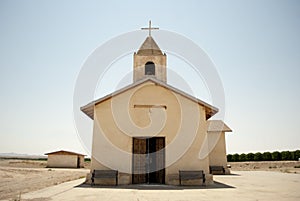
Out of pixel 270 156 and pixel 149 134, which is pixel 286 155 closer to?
pixel 270 156

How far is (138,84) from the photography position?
14.9 m

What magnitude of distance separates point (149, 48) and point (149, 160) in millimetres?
10984

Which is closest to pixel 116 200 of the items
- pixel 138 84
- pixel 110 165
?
pixel 110 165

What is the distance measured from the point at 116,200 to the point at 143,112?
7028 millimetres

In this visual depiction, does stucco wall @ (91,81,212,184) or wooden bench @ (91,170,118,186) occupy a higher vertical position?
stucco wall @ (91,81,212,184)

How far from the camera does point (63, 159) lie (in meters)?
42.8

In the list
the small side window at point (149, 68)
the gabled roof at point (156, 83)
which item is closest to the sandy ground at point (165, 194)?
the gabled roof at point (156, 83)

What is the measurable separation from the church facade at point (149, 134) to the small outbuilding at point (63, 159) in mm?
30988

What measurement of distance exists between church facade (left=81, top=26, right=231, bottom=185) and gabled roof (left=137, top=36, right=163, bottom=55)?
7.26 m

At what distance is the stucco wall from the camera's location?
1395 centimetres

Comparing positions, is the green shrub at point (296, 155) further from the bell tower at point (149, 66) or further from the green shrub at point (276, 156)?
the bell tower at point (149, 66)

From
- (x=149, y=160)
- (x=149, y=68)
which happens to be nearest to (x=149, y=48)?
(x=149, y=68)

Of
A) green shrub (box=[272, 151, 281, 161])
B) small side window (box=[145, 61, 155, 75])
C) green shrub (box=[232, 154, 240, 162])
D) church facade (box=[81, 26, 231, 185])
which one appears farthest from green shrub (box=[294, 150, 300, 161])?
church facade (box=[81, 26, 231, 185])

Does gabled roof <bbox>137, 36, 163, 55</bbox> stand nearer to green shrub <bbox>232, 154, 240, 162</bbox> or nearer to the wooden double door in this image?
the wooden double door
